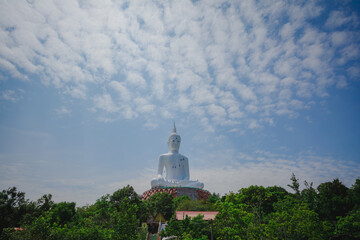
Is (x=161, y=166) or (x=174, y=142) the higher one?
(x=174, y=142)

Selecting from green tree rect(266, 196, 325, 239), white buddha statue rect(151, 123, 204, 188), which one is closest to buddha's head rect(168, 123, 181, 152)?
white buddha statue rect(151, 123, 204, 188)

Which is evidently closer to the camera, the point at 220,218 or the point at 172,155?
the point at 220,218

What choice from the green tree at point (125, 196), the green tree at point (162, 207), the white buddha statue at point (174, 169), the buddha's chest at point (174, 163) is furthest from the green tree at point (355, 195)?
the buddha's chest at point (174, 163)

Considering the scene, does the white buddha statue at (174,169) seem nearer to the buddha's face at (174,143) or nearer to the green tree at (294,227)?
the buddha's face at (174,143)

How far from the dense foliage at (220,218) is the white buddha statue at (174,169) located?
8840mm

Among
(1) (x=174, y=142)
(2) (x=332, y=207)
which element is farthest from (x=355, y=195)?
(1) (x=174, y=142)

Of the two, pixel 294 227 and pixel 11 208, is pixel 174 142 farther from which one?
pixel 294 227

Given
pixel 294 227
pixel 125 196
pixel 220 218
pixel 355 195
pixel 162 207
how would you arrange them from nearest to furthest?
pixel 294 227, pixel 220 218, pixel 355 195, pixel 125 196, pixel 162 207

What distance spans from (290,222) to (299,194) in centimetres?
1667

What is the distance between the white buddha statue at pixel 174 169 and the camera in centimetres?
4541

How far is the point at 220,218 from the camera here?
15375mm

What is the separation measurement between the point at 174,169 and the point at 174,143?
17.5 ft

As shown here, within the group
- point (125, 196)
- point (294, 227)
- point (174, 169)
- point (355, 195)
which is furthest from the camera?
point (174, 169)

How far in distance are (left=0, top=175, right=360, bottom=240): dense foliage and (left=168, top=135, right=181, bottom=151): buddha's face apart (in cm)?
1403
